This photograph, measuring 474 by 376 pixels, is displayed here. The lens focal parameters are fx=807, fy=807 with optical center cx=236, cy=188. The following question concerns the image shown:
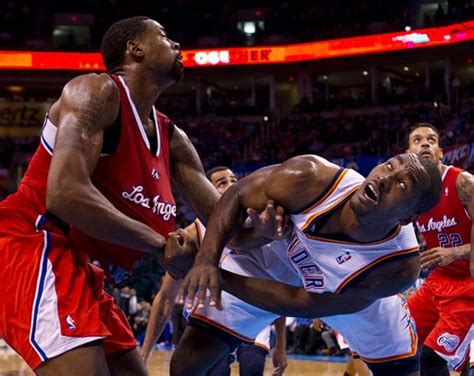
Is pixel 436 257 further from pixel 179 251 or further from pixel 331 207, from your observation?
pixel 179 251

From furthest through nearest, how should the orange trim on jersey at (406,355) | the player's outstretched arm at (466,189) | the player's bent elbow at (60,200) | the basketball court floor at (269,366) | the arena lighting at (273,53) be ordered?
the arena lighting at (273,53) → the basketball court floor at (269,366) → the player's outstretched arm at (466,189) → the orange trim on jersey at (406,355) → the player's bent elbow at (60,200)

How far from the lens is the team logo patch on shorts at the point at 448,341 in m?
5.43

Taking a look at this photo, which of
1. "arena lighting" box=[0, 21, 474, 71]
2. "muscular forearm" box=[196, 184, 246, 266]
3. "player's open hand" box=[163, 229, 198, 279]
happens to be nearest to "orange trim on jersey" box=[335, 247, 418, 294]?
"muscular forearm" box=[196, 184, 246, 266]

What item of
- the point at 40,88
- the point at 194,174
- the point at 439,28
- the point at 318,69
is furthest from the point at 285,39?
the point at 194,174

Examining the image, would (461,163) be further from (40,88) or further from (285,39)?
(40,88)

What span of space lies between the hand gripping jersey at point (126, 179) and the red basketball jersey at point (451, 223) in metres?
Result: 3.00

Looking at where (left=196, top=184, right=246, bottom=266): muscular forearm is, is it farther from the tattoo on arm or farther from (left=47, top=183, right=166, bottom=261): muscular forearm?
the tattoo on arm

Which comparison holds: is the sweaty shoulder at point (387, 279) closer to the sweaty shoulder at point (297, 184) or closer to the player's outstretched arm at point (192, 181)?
the sweaty shoulder at point (297, 184)

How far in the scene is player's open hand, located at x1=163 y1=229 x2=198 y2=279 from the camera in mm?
3055

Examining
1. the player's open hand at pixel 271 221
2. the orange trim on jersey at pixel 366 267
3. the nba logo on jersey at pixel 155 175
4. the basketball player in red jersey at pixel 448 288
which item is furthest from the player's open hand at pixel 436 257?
the nba logo on jersey at pixel 155 175

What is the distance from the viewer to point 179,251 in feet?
10.0

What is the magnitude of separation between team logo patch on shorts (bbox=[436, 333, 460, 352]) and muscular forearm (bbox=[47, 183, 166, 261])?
3.14 m

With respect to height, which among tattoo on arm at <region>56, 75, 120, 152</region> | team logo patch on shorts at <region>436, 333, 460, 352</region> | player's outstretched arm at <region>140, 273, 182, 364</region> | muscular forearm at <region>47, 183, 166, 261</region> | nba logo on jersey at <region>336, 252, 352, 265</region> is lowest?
team logo patch on shorts at <region>436, 333, 460, 352</region>

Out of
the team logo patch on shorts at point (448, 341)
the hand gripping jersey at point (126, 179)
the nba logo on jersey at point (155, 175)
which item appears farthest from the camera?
the team logo patch on shorts at point (448, 341)
